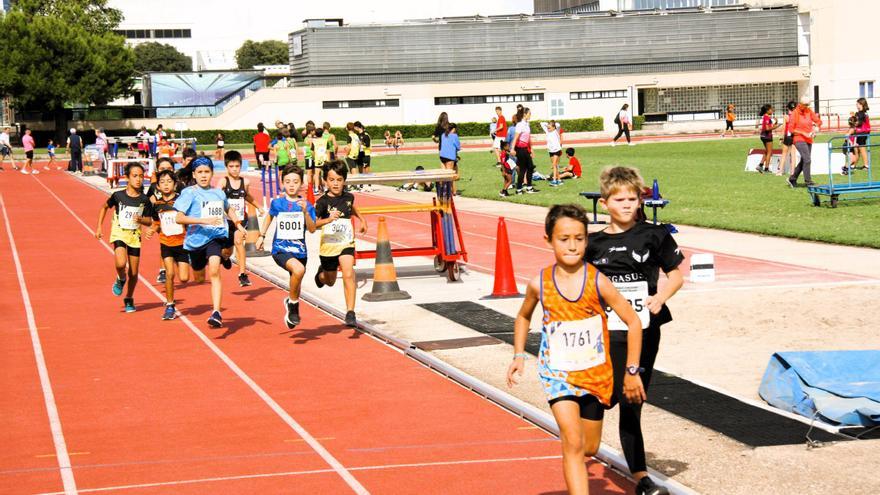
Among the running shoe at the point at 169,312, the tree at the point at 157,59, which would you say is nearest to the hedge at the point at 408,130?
the tree at the point at 157,59

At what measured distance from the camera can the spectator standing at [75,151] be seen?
176 feet

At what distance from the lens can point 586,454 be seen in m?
6.41

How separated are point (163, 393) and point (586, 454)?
196 inches

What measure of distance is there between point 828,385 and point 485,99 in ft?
277

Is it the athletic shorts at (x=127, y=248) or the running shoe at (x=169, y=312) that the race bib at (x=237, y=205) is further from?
the running shoe at (x=169, y=312)

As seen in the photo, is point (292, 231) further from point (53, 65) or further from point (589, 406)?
point (53, 65)

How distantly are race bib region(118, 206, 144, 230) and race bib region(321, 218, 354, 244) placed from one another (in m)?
3.23

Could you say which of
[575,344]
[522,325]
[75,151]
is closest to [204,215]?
[522,325]

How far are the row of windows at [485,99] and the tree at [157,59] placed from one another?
145 feet

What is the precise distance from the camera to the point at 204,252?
1403 centimetres

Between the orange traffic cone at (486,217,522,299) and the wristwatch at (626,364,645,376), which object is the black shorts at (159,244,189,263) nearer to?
the orange traffic cone at (486,217,522,299)

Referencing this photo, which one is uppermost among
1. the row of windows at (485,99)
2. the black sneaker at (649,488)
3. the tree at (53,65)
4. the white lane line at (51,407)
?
the tree at (53,65)

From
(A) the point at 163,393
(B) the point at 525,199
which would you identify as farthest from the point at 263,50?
(A) the point at 163,393

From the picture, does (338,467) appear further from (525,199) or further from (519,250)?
(525,199)
